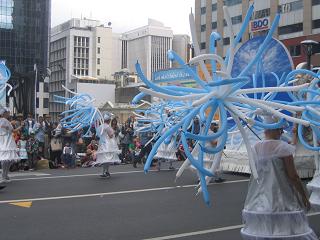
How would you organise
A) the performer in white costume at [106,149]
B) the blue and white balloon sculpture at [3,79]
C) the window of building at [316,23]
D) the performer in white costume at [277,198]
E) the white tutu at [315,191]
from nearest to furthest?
the performer in white costume at [277,198] < the white tutu at [315,191] < the blue and white balloon sculpture at [3,79] < the performer in white costume at [106,149] < the window of building at [316,23]

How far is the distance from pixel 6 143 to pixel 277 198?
30.5 feet

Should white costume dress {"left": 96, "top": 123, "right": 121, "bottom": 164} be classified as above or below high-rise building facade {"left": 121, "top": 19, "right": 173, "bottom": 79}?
below

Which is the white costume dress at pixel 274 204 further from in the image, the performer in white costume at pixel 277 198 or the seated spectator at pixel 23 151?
the seated spectator at pixel 23 151

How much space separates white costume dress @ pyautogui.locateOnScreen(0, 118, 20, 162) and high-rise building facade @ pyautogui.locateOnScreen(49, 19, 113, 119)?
349 feet

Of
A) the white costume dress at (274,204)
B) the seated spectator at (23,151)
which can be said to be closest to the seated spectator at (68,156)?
the seated spectator at (23,151)

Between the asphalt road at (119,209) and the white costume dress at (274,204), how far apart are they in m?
1.85

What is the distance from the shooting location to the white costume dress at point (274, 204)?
550cm

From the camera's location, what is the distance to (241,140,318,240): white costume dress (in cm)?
550

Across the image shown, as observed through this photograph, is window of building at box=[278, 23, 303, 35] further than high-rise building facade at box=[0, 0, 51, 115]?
No

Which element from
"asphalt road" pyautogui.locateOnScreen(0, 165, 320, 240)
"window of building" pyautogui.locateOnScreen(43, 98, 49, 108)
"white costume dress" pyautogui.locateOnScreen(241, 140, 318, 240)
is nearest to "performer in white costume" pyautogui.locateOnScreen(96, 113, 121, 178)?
"asphalt road" pyautogui.locateOnScreen(0, 165, 320, 240)

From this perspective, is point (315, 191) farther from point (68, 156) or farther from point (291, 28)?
point (291, 28)

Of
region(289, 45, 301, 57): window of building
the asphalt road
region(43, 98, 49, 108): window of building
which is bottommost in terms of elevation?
the asphalt road

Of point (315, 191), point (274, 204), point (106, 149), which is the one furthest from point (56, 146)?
point (274, 204)

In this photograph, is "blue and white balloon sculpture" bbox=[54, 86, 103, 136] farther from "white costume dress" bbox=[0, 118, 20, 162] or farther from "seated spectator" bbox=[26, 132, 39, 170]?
"white costume dress" bbox=[0, 118, 20, 162]
